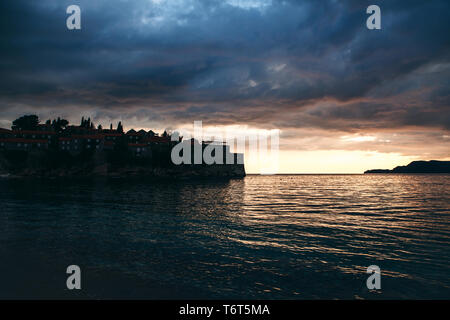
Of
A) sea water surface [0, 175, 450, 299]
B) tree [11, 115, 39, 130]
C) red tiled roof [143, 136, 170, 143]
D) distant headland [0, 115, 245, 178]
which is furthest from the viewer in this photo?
red tiled roof [143, 136, 170, 143]

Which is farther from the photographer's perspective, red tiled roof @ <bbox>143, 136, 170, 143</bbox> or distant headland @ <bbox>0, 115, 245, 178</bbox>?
red tiled roof @ <bbox>143, 136, 170, 143</bbox>

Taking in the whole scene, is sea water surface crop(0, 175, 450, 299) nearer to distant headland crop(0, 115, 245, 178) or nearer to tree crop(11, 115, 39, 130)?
distant headland crop(0, 115, 245, 178)

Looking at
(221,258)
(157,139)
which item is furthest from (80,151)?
(221,258)

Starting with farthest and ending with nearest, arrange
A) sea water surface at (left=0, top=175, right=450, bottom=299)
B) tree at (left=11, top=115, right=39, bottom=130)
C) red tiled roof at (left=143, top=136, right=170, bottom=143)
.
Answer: red tiled roof at (left=143, top=136, right=170, bottom=143) → tree at (left=11, top=115, right=39, bottom=130) → sea water surface at (left=0, top=175, right=450, bottom=299)

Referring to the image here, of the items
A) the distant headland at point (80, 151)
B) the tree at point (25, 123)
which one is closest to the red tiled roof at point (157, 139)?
the distant headland at point (80, 151)

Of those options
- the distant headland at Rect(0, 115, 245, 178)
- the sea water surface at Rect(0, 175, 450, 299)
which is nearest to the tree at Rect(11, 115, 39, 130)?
A: the distant headland at Rect(0, 115, 245, 178)

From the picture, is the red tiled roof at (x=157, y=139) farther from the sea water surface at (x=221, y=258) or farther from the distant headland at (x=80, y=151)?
the sea water surface at (x=221, y=258)

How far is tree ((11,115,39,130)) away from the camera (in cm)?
16338

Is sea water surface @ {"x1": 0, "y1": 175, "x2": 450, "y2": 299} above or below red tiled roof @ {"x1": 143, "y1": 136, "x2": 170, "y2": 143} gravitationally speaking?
→ below

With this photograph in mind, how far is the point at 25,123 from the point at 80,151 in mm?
49120

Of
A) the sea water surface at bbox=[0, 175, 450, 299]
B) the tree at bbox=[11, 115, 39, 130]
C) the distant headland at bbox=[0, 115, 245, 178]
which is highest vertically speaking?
the tree at bbox=[11, 115, 39, 130]

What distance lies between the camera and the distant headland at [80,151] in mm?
142875
